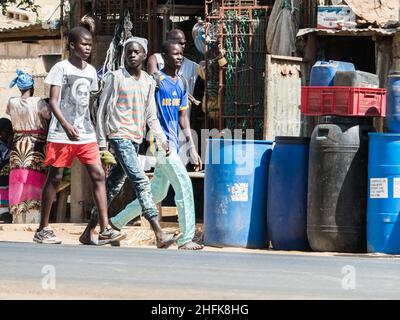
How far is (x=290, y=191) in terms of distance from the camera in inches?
447

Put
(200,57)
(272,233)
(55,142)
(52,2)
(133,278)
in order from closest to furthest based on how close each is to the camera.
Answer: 1. (133,278)
2. (55,142)
3. (272,233)
4. (200,57)
5. (52,2)

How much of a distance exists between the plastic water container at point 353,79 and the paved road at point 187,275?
1.99m

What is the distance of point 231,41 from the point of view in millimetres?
15086

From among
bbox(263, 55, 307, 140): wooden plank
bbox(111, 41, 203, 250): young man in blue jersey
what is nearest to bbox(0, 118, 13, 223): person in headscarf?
bbox(263, 55, 307, 140): wooden plank

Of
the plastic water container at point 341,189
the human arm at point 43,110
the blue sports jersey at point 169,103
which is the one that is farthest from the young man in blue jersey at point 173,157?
the human arm at point 43,110

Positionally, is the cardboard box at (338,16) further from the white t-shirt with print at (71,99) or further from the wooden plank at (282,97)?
the white t-shirt with print at (71,99)

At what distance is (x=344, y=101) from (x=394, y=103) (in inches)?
18.6

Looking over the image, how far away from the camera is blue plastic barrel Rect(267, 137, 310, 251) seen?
11.3 meters

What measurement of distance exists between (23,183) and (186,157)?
2.17 metres

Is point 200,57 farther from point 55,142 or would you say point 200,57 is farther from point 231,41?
point 55,142

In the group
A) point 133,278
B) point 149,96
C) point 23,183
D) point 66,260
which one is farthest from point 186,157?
point 133,278

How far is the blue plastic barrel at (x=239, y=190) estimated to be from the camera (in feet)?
37.8

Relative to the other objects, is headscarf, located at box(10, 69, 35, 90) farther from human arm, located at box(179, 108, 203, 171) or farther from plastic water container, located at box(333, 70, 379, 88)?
plastic water container, located at box(333, 70, 379, 88)

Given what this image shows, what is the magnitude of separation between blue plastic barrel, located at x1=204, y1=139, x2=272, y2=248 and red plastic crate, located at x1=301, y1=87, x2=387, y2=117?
2.38 ft
